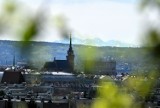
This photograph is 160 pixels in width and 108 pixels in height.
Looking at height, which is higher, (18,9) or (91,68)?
(18,9)

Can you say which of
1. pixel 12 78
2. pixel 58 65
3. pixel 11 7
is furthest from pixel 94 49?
pixel 58 65

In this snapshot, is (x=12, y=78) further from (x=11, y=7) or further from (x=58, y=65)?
(x=11, y=7)

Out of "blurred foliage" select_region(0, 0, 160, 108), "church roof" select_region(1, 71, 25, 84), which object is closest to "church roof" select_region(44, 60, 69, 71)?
"church roof" select_region(1, 71, 25, 84)

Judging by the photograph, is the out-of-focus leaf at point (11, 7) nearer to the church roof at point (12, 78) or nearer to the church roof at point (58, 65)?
the church roof at point (12, 78)

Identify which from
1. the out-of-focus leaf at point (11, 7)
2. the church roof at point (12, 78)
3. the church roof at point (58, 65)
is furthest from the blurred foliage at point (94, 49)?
the church roof at point (58, 65)

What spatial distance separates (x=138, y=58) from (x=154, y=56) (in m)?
0.06

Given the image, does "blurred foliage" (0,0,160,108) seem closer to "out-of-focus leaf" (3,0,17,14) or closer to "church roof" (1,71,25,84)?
"out-of-focus leaf" (3,0,17,14)

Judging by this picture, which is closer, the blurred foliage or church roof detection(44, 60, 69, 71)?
the blurred foliage

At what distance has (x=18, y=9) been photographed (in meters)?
2.05

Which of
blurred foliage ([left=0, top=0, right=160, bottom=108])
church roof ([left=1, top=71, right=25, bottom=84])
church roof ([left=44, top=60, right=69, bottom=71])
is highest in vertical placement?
blurred foliage ([left=0, top=0, right=160, bottom=108])

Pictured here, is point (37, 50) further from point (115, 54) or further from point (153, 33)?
point (153, 33)

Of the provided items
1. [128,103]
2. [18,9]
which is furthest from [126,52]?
[18,9]

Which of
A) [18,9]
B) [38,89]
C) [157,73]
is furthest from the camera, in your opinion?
[38,89]

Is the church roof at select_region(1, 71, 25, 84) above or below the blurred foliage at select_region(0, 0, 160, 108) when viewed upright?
below
